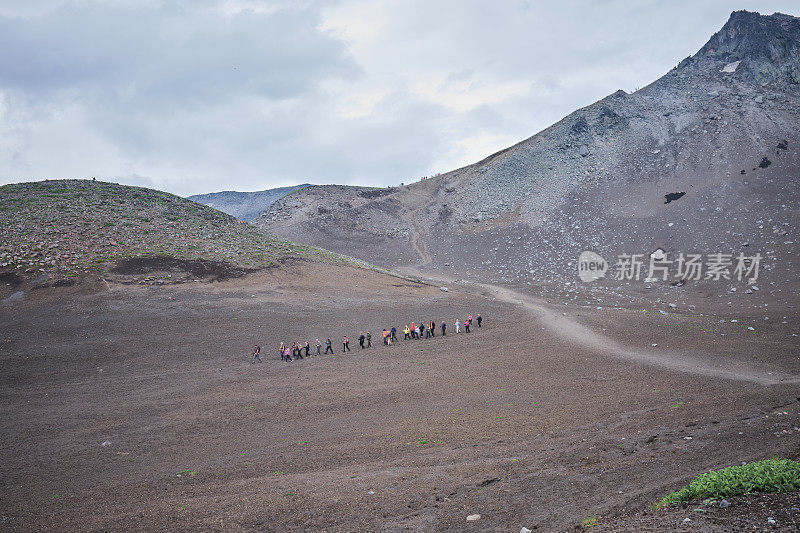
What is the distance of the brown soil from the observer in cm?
945

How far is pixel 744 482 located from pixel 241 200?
Answer: 146889 mm

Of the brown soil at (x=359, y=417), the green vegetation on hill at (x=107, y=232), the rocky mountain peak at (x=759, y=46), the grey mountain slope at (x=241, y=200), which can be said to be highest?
the rocky mountain peak at (x=759, y=46)

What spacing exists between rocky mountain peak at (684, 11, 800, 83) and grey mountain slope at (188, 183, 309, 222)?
346 ft

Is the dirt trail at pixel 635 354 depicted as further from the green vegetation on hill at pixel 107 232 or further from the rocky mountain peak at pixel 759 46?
the rocky mountain peak at pixel 759 46

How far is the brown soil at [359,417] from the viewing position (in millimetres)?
9445

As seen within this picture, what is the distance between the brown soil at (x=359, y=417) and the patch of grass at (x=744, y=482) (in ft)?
1.95

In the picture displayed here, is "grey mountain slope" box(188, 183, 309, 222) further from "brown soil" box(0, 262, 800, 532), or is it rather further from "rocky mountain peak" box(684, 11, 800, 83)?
"brown soil" box(0, 262, 800, 532)

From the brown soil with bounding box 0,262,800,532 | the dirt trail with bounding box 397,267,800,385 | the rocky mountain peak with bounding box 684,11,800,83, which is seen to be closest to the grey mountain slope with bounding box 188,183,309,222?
the rocky mountain peak with bounding box 684,11,800,83

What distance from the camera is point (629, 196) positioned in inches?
2330

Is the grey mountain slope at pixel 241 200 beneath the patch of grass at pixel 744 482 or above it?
above

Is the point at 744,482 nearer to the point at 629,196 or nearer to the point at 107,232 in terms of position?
the point at 107,232

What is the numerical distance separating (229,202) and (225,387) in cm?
12973

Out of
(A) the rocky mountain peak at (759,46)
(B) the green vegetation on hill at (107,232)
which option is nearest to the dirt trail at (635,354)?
(B) the green vegetation on hill at (107,232)

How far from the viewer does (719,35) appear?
7331 cm
